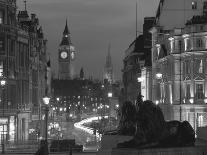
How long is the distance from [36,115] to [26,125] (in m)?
16.0

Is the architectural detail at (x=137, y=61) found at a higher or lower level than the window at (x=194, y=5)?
lower

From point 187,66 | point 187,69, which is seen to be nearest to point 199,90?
point 187,69

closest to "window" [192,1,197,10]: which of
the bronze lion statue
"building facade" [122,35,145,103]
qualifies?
"building facade" [122,35,145,103]

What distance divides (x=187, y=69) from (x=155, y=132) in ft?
156

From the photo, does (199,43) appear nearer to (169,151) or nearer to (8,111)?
(8,111)

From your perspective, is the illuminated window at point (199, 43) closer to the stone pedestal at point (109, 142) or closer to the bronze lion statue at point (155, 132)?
the stone pedestal at point (109, 142)

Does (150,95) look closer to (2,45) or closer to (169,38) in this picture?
(169,38)

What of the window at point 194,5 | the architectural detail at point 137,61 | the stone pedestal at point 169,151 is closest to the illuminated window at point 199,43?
the window at point 194,5

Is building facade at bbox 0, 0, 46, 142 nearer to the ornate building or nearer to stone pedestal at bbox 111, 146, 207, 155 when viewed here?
the ornate building

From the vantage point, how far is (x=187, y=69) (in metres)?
78.2

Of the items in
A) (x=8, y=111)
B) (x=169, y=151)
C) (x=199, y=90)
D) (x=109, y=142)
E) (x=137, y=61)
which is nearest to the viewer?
(x=169, y=151)

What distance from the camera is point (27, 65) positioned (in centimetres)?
8825

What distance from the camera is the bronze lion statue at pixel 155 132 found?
102 ft

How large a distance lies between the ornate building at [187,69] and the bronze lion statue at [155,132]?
4224cm
